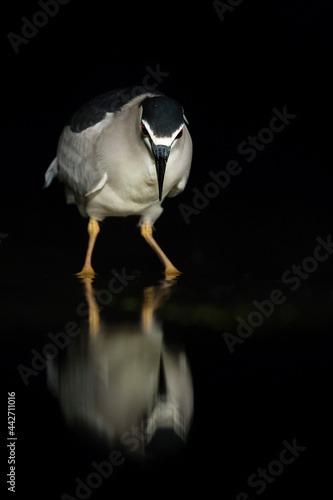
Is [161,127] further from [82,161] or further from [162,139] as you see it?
[82,161]

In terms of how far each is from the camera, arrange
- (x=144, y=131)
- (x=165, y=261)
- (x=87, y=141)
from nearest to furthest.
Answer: (x=144, y=131)
(x=87, y=141)
(x=165, y=261)

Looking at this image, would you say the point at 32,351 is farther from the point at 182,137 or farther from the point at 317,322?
the point at 182,137

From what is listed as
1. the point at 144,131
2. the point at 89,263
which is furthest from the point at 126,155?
the point at 89,263

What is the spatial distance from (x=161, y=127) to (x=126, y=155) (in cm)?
35

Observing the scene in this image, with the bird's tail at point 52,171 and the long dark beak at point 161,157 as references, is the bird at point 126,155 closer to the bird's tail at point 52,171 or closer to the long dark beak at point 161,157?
the long dark beak at point 161,157

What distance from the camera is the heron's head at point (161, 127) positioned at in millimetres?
3309

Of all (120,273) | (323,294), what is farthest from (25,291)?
(323,294)

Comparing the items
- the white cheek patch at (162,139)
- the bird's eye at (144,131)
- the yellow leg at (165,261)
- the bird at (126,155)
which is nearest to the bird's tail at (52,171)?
the bird at (126,155)

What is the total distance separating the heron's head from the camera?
3.31 metres

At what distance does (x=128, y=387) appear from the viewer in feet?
6.81

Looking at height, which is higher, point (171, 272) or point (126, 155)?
point (126, 155)

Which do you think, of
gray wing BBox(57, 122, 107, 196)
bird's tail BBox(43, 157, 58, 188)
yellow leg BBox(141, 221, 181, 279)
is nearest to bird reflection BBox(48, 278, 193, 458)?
gray wing BBox(57, 122, 107, 196)

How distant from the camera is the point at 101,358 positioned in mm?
2312

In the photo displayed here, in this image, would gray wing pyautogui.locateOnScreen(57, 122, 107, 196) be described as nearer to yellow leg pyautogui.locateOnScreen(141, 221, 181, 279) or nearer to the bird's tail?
the bird's tail
